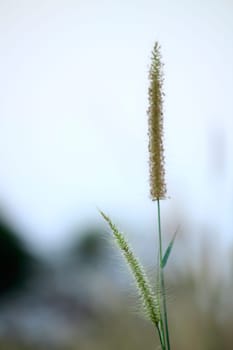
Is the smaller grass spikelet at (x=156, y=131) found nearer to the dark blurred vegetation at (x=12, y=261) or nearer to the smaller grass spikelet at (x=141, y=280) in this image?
the smaller grass spikelet at (x=141, y=280)

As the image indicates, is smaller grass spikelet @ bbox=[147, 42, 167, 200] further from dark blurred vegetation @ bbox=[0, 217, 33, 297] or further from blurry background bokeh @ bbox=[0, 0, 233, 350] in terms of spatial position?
dark blurred vegetation @ bbox=[0, 217, 33, 297]

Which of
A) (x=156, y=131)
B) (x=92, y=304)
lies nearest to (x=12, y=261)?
(x=92, y=304)

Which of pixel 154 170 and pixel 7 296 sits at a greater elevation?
pixel 154 170

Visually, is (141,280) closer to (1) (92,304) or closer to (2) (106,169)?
(1) (92,304)

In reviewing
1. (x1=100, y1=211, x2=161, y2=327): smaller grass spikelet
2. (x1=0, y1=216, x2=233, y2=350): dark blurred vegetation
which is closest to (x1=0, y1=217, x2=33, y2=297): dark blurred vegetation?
(x1=0, y1=216, x2=233, y2=350): dark blurred vegetation

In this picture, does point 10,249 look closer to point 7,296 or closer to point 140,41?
point 7,296

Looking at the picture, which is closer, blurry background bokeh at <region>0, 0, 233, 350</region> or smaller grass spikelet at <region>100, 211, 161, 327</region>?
smaller grass spikelet at <region>100, 211, 161, 327</region>

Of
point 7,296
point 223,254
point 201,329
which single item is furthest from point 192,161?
point 7,296
